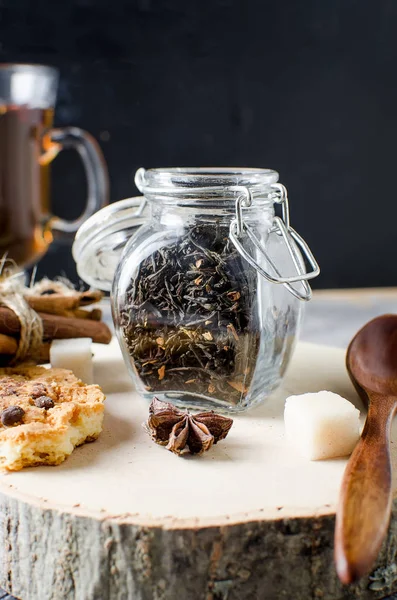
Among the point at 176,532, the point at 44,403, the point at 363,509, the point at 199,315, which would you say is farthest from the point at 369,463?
the point at 44,403

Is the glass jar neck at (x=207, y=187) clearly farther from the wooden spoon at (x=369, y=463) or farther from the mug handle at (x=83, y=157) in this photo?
the mug handle at (x=83, y=157)

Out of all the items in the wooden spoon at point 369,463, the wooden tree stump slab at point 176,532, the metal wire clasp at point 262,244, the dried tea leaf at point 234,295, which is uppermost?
the metal wire clasp at point 262,244

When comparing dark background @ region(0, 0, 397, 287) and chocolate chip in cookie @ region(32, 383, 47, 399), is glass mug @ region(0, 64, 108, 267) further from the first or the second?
chocolate chip in cookie @ region(32, 383, 47, 399)

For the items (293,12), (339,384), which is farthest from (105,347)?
(293,12)

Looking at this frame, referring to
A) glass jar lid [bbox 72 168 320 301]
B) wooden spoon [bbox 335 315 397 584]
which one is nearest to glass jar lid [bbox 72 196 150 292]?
glass jar lid [bbox 72 168 320 301]

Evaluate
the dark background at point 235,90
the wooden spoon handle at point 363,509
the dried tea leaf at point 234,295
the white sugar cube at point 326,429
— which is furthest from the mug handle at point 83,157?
the wooden spoon handle at point 363,509

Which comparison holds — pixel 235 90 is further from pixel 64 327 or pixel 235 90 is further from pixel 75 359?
pixel 75 359
